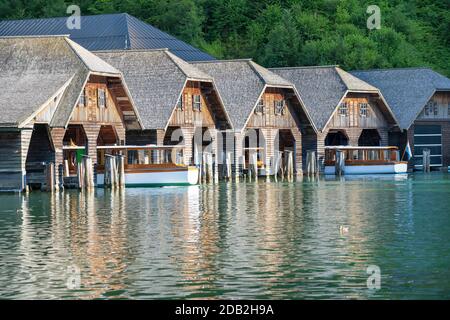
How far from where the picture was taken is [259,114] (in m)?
87.2

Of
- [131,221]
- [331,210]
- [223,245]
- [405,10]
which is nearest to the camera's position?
[223,245]

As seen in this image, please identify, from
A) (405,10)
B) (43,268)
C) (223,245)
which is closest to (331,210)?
(223,245)

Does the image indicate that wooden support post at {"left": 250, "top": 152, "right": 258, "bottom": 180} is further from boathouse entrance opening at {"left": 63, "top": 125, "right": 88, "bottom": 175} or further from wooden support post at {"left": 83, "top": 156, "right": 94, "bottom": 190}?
wooden support post at {"left": 83, "top": 156, "right": 94, "bottom": 190}

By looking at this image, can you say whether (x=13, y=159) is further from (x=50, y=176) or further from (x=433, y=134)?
(x=433, y=134)

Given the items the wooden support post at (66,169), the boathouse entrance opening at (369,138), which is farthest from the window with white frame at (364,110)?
the wooden support post at (66,169)

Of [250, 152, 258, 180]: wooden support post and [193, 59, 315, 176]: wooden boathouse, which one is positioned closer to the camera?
[250, 152, 258, 180]: wooden support post

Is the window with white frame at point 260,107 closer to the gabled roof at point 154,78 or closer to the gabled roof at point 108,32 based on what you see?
the gabled roof at point 154,78

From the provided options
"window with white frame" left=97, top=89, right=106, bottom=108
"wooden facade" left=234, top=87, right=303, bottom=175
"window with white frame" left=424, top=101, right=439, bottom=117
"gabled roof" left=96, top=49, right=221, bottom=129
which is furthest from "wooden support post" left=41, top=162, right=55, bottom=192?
"window with white frame" left=424, top=101, right=439, bottom=117

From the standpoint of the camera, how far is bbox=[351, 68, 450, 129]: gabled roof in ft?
319

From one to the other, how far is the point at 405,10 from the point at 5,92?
73863 mm

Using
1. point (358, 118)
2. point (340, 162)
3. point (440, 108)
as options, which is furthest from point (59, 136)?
point (440, 108)

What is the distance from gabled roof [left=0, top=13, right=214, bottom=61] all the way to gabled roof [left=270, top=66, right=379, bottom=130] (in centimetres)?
875

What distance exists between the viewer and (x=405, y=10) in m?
130
